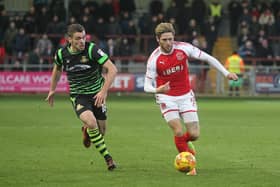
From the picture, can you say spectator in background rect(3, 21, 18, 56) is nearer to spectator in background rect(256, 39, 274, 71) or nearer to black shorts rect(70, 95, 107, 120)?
spectator in background rect(256, 39, 274, 71)

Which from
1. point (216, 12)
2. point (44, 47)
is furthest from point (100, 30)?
point (216, 12)

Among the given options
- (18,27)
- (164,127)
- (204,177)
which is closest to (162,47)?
(204,177)

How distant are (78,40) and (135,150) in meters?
3.52

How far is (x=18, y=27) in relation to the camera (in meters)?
36.8

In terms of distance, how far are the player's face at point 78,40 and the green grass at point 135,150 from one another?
5.79ft

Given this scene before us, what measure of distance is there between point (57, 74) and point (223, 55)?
27695 mm

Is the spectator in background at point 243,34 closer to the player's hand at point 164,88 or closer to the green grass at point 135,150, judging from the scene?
the green grass at point 135,150

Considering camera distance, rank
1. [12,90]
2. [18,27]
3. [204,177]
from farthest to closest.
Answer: [18,27] → [12,90] → [204,177]

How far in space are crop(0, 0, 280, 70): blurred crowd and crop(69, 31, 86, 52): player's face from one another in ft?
75.7

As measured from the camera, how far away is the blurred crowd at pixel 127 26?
119ft

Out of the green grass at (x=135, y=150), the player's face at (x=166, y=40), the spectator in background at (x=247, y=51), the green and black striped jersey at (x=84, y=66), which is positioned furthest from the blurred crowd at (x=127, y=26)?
the player's face at (x=166, y=40)

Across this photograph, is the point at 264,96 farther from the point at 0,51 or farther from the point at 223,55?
the point at 0,51

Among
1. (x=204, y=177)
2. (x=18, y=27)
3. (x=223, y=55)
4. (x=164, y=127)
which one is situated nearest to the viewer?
(x=204, y=177)

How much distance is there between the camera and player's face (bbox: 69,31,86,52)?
1203cm
